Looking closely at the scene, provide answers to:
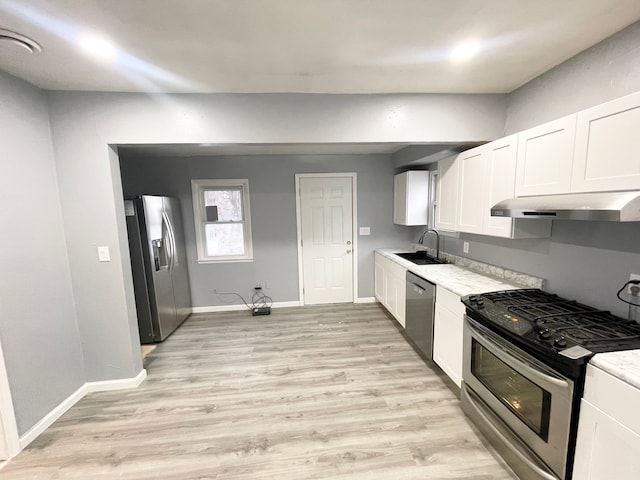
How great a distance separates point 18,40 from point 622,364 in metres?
3.44

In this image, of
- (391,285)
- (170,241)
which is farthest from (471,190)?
(170,241)

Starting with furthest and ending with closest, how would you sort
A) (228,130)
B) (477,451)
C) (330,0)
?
(228,130) → (477,451) → (330,0)

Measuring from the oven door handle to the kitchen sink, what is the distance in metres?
1.47

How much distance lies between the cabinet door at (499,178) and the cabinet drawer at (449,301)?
0.62 metres

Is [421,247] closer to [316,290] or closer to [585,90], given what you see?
[316,290]

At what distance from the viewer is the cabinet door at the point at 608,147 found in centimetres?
128

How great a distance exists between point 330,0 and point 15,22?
160 cm

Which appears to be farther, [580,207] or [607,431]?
[580,207]

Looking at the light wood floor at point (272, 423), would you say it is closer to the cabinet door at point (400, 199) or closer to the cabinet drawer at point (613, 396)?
the cabinet drawer at point (613, 396)

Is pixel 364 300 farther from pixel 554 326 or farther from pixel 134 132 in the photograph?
pixel 134 132

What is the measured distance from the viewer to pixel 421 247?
4.02 metres

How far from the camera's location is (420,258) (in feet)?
11.9

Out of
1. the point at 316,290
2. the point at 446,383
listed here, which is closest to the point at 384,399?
the point at 446,383

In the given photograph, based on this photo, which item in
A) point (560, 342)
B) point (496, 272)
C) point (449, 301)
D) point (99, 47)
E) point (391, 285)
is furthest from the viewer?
point (391, 285)
